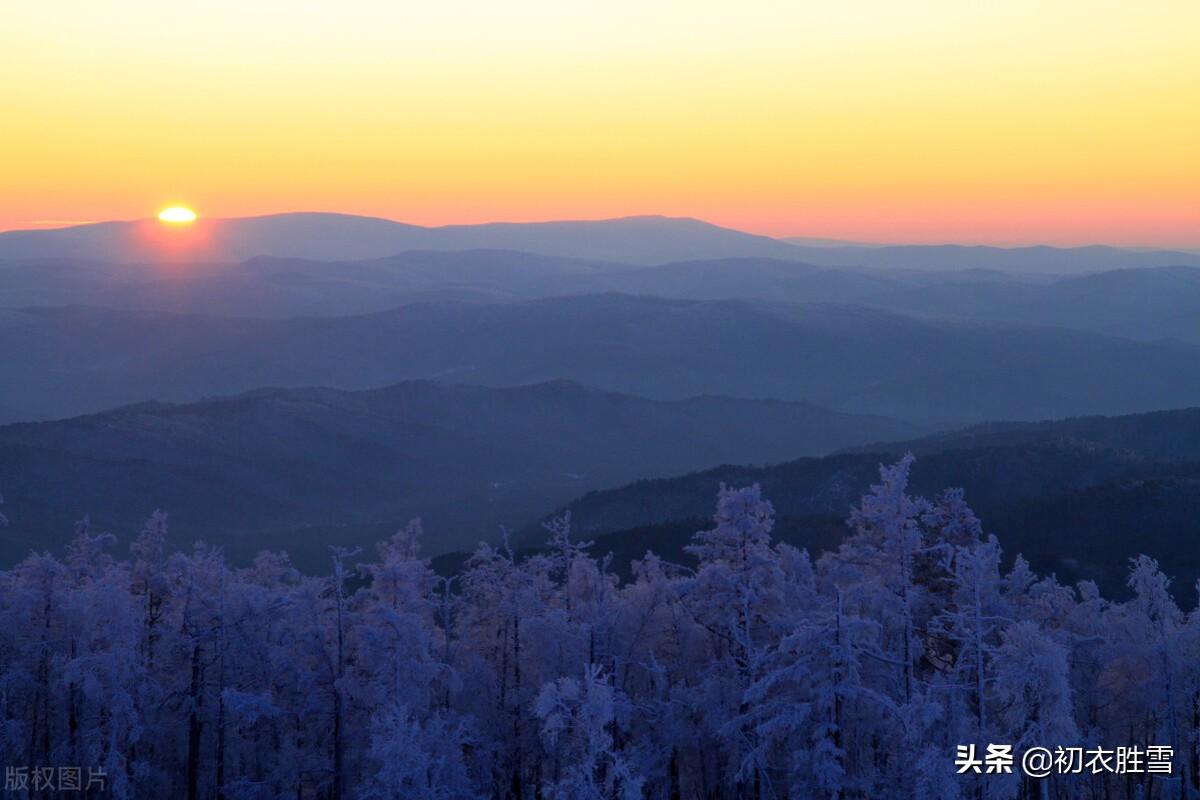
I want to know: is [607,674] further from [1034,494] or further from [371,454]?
[371,454]

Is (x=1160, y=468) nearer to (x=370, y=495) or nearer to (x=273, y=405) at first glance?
(x=370, y=495)

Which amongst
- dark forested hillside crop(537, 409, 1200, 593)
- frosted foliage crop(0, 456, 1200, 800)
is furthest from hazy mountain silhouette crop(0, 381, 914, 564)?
frosted foliage crop(0, 456, 1200, 800)

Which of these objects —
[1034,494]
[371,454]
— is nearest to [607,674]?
[1034,494]

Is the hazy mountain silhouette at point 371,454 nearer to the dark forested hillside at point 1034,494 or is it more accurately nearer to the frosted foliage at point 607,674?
the dark forested hillside at point 1034,494

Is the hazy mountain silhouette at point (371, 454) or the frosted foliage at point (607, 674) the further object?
the hazy mountain silhouette at point (371, 454)

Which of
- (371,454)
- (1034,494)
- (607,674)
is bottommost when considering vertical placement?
(371,454)

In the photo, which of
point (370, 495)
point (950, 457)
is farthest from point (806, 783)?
point (370, 495)

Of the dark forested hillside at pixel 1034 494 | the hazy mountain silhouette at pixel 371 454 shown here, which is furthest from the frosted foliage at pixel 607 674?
the hazy mountain silhouette at pixel 371 454

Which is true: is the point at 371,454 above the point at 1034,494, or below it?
below

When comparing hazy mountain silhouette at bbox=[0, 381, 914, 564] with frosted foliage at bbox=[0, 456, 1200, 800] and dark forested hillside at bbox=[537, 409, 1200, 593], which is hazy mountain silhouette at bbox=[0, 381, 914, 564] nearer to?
dark forested hillside at bbox=[537, 409, 1200, 593]
